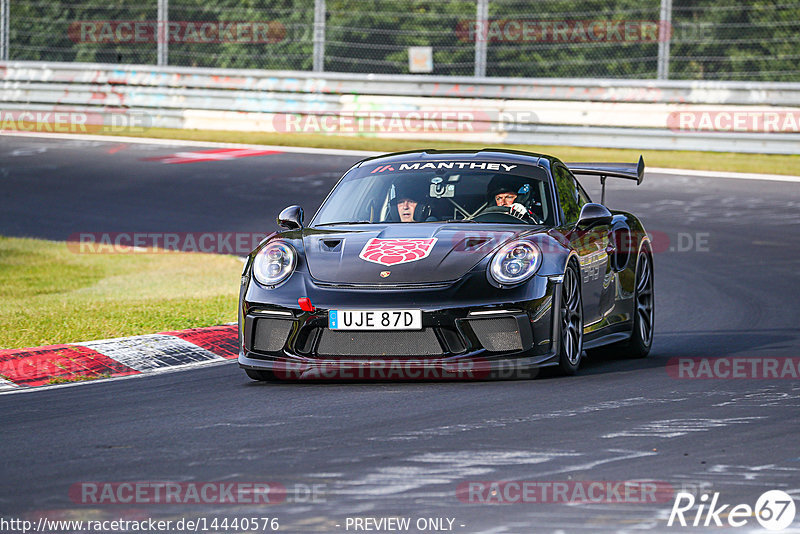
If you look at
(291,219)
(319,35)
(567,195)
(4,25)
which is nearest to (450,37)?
(319,35)

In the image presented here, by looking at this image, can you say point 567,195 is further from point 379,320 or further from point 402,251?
point 379,320

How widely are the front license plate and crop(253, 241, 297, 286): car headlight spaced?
48cm

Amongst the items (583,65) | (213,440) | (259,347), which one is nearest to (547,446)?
(213,440)

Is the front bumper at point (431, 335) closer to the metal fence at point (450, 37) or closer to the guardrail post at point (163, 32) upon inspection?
the metal fence at point (450, 37)

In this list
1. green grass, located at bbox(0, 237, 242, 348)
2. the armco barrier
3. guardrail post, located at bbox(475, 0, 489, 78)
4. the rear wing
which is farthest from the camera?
guardrail post, located at bbox(475, 0, 489, 78)

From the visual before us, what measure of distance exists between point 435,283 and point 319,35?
50.1 feet

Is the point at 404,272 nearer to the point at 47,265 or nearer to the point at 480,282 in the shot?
the point at 480,282

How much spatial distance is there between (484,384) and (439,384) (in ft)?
0.77

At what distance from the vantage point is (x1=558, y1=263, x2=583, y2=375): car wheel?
716 cm

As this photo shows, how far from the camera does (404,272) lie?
695 centimetres

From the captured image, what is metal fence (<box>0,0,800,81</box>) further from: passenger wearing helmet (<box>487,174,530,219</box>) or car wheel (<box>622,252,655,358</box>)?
passenger wearing helmet (<box>487,174,530,219</box>)

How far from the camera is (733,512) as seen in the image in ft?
14.3

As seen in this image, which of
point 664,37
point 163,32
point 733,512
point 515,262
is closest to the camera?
point 733,512

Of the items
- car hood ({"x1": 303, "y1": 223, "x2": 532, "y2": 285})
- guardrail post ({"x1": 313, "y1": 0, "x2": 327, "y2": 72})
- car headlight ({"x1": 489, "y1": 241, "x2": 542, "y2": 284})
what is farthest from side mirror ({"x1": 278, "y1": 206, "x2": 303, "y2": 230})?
guardrail post ({"x1": 313, "y1": 0, "x2": 327, "y2": 72})
